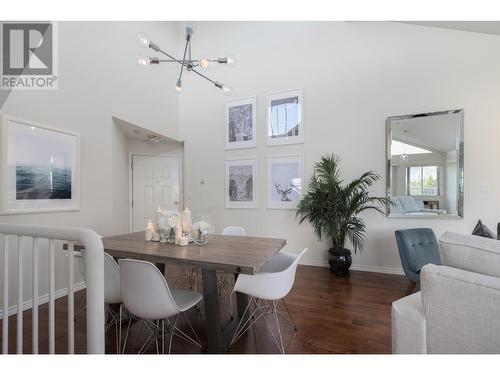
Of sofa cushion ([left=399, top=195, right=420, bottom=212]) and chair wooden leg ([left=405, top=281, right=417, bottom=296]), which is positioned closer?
chair wooden leg ([left=405, top=281, right=417, bottom=296])

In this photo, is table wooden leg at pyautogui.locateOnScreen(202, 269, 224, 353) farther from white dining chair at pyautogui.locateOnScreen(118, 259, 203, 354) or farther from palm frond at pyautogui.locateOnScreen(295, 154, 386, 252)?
palm frond at pyautogui.locateOnScreen(295, 154, 386, 252)

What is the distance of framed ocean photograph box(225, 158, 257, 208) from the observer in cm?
426

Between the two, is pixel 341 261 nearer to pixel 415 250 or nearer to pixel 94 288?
pixel 415 250

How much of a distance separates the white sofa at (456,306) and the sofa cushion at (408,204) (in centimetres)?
241

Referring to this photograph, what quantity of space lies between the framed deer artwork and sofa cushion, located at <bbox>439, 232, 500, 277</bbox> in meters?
2.70

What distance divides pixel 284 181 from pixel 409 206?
1775 mm

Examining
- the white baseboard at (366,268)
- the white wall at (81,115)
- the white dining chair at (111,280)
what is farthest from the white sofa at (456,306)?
the white wall at (81,115)

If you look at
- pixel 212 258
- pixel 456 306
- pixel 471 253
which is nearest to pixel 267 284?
pixel 212 258

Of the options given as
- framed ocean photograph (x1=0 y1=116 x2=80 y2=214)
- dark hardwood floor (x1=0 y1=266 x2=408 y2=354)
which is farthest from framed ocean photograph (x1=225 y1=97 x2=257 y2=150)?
dark hardwood floor (x1=0 y1=266 x2=408 y2=354)

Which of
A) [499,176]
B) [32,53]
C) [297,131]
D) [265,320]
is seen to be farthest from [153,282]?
[499,176]

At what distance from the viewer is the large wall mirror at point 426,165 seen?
3.19 m

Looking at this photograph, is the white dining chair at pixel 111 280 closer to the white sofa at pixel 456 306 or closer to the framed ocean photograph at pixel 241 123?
the white sofa at pixel 456 306

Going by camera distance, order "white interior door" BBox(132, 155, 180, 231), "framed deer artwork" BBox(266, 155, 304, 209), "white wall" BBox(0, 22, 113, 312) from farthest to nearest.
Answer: "white interior door" BBox(132, 155, 180, 231) → "framed deer artwork" BBox(266, 155, 304, 209) → "white wall" BBox(0, 22, 113, 312)
